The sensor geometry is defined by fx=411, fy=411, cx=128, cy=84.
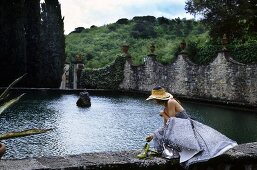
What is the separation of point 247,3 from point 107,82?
35.2 feet

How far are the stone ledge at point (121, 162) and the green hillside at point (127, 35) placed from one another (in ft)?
126

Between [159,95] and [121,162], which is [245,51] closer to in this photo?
[159,95]

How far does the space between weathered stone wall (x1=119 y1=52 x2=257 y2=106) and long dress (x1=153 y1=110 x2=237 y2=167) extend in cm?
1445

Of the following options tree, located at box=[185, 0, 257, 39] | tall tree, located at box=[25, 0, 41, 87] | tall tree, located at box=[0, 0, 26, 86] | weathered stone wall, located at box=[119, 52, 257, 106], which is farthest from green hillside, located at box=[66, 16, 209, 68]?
tall tree, located at box=[0, 0, 26, 86]

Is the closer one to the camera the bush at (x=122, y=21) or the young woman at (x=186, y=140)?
the young woman at (x=186, y=140)

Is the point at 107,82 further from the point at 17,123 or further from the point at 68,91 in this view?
the point at 17,123

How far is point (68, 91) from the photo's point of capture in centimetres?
2572

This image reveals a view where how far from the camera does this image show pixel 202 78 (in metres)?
21.5

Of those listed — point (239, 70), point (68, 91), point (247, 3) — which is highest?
point (247, 3)

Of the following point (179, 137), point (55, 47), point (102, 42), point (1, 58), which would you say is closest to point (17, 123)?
point (179, 137)

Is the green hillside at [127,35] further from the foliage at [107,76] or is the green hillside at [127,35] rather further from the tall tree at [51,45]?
the tall tree at [51,45]

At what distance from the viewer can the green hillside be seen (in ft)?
155

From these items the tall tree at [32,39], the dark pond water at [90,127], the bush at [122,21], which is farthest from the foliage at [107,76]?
the bush at [122,21]

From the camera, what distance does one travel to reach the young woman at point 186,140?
395cm
